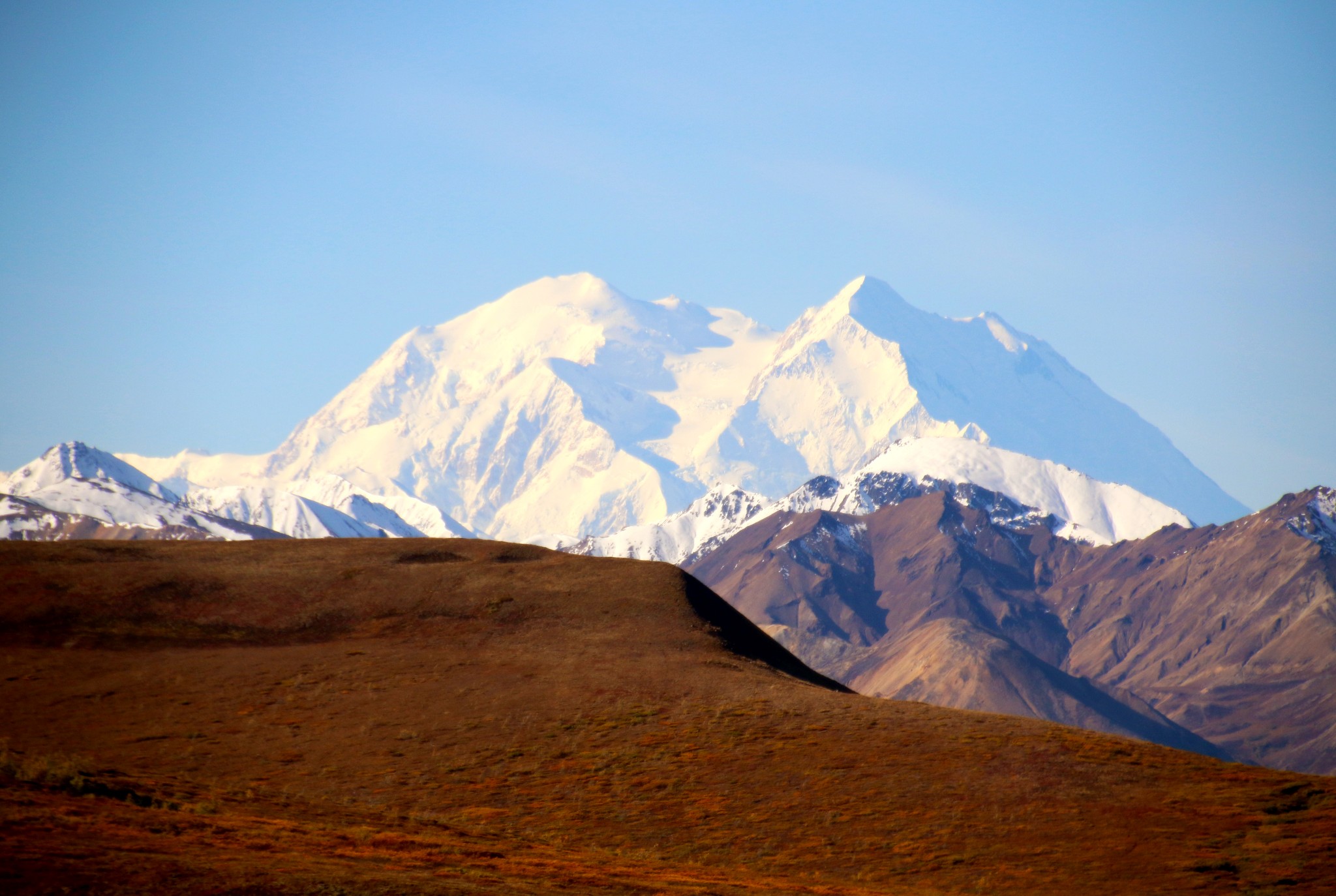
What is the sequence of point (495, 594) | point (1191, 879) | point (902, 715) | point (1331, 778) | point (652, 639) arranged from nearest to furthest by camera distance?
point (1191, 879)
point (1331, 778)
point (902, 715)
point (652, 639)
point (495, 594)

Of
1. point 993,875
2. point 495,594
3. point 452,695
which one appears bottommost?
point 993,875

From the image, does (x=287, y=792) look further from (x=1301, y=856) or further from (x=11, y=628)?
(x=1301, y=856)

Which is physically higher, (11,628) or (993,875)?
(11,628)

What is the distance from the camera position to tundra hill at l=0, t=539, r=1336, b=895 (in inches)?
1610

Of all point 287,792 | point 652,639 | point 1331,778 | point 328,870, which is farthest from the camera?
point 652,639

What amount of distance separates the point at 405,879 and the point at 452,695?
32819 mm

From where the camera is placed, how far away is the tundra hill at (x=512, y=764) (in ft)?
134

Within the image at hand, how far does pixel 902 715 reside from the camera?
67938 millimetres

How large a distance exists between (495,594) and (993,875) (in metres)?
45.5

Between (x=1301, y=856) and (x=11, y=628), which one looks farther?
(x=11, y=628)

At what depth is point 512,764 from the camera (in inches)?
2334

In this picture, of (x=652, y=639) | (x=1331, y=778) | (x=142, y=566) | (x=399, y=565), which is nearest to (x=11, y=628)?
(x=142, y=566)

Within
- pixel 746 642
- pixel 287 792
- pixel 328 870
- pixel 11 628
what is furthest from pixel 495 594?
pixel 328 870

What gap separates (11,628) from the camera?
74.1 metres
